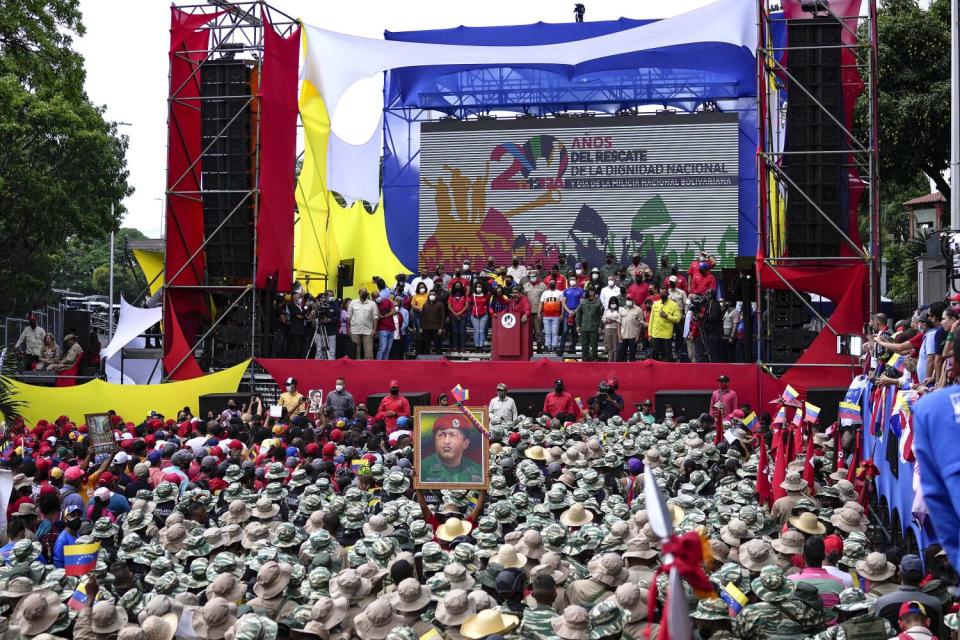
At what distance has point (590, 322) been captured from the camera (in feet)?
67.2

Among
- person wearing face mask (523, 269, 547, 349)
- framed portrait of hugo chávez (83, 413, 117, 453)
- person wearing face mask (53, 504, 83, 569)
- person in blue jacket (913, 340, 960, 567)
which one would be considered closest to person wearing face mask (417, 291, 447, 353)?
person wearing face mask (523, 269, 547, 349)

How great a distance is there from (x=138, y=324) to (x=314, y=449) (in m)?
11.0

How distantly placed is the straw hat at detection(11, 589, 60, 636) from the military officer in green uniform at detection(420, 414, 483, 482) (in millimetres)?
3560

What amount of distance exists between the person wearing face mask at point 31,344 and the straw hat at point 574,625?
767 inches

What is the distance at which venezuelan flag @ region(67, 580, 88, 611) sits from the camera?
23.3 feet

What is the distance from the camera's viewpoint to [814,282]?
18703 mm

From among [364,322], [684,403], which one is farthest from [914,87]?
[364,322]

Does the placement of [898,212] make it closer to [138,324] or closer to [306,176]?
[306,176]

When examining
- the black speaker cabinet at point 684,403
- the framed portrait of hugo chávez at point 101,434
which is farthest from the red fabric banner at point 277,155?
the framed portrait of hugo chávez at point 101,434

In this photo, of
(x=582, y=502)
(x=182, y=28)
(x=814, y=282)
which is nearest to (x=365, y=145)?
(x=182, y=28)

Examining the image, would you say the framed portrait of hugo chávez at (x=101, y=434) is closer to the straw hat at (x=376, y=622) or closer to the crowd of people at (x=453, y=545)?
the crowd of people at (x=453, y=545)

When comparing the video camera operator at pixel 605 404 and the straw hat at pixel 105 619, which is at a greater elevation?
the video camera operator at pixel 605 404

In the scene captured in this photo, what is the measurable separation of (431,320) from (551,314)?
2.25 metres

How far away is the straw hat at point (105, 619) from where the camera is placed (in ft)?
21.2
